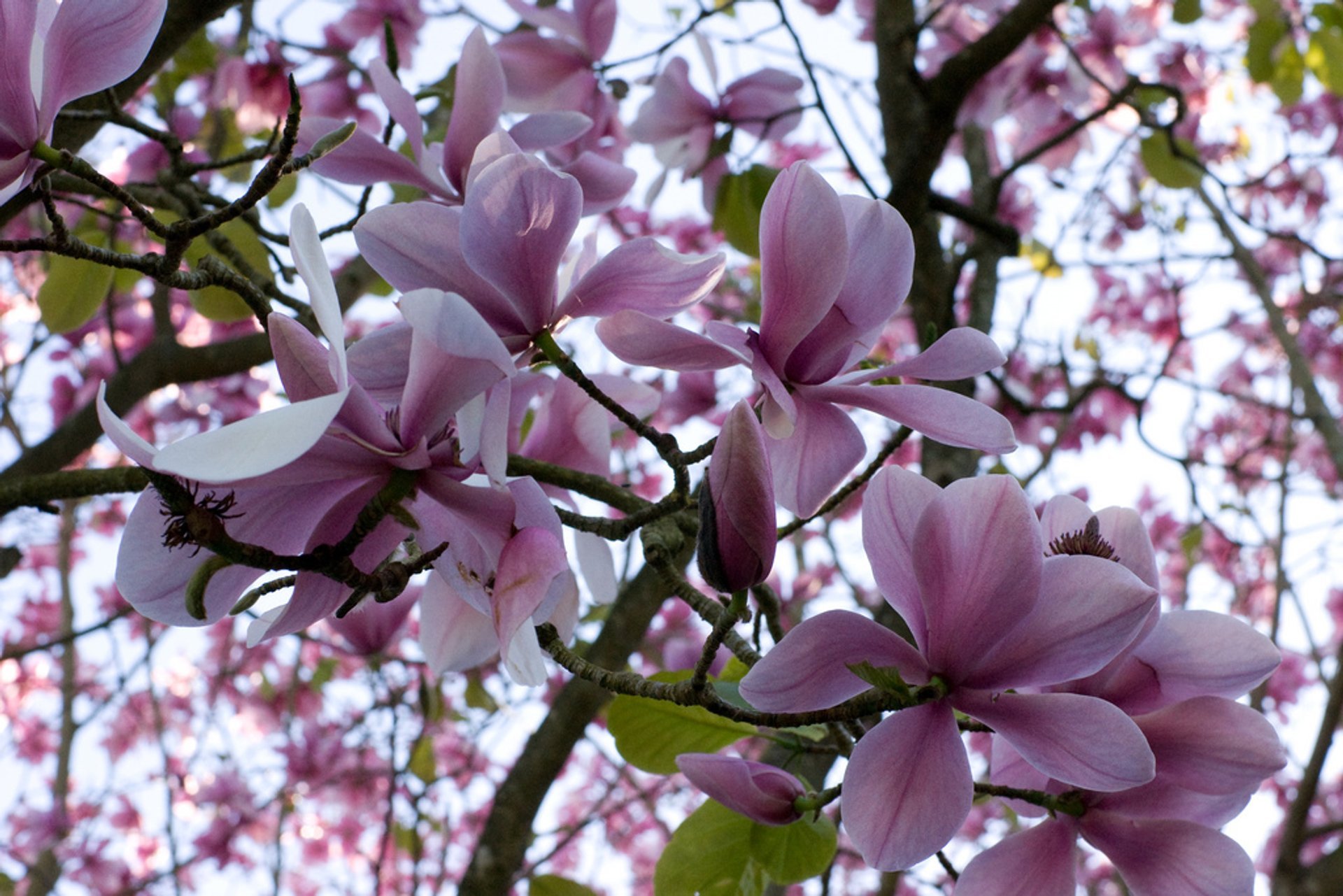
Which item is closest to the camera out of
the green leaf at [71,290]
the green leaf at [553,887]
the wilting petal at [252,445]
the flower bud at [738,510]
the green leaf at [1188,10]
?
the wilting petal at [252,445]

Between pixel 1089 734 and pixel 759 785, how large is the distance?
237 millimetres

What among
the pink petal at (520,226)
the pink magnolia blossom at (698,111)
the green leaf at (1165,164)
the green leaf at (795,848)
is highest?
the green leaf at (1165,164)

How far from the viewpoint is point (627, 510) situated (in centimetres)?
83

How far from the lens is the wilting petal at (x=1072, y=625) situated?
507 mm

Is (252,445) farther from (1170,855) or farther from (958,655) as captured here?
(1170,855)

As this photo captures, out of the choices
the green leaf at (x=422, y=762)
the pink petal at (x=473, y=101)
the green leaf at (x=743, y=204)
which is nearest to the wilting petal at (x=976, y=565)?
the pink petal at (x=473, y=101)

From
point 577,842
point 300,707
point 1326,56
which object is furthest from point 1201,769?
point 577,842

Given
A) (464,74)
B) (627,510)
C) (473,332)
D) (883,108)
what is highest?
(883,108)

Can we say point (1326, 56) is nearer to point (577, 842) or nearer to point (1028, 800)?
point (1028, 800)

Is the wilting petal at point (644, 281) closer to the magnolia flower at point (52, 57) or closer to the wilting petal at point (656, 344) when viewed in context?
the wilting petal at point (656, 344)

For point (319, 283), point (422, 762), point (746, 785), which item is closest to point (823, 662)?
point (746, 785)

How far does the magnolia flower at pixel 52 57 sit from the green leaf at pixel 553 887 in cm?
78

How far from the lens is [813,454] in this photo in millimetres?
643

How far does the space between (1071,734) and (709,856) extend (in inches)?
14.1
